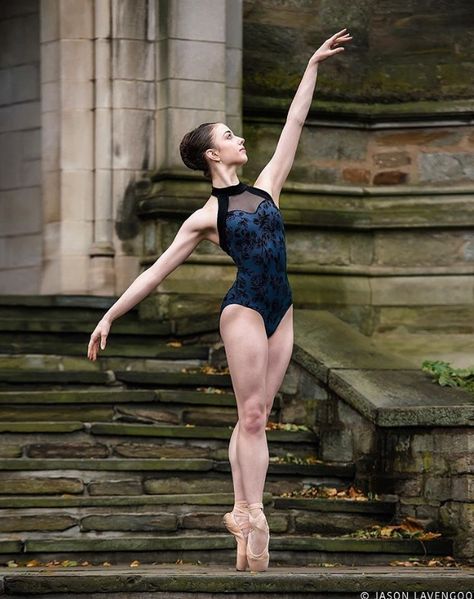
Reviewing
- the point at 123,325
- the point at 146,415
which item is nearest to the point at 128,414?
the point at 146,415

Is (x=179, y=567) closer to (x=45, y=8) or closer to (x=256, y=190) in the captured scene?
(x=256, y=190)

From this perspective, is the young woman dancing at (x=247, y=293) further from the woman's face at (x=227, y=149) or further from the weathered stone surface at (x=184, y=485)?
the weathered stone surface at (x=184, y=485)

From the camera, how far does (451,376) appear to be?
38.1ft

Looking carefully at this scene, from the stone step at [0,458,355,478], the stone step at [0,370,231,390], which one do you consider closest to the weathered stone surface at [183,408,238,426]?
the stone step at [0,370,231,390]

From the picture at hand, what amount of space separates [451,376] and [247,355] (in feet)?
11.6

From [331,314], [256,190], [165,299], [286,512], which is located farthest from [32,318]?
[256,190]

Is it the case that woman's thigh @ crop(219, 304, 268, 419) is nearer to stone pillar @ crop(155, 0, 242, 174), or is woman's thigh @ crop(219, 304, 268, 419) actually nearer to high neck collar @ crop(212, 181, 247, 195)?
high neck collar @ crop(212, 181, 247, 195)

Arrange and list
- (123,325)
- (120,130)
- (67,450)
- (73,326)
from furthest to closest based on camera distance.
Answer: (120,130)
(123,325)
(73,326)
(67,450)

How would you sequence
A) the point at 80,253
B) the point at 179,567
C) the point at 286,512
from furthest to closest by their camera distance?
the point at 80,253
the point at 286,512
the point at 179,567

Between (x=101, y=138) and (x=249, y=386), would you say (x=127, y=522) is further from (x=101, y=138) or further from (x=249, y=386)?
(x=101, y=138)

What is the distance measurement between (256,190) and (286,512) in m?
2.37

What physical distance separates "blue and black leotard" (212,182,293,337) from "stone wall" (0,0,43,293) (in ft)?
20.8

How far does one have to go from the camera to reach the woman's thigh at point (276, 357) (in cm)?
851

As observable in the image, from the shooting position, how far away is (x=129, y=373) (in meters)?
12.1
